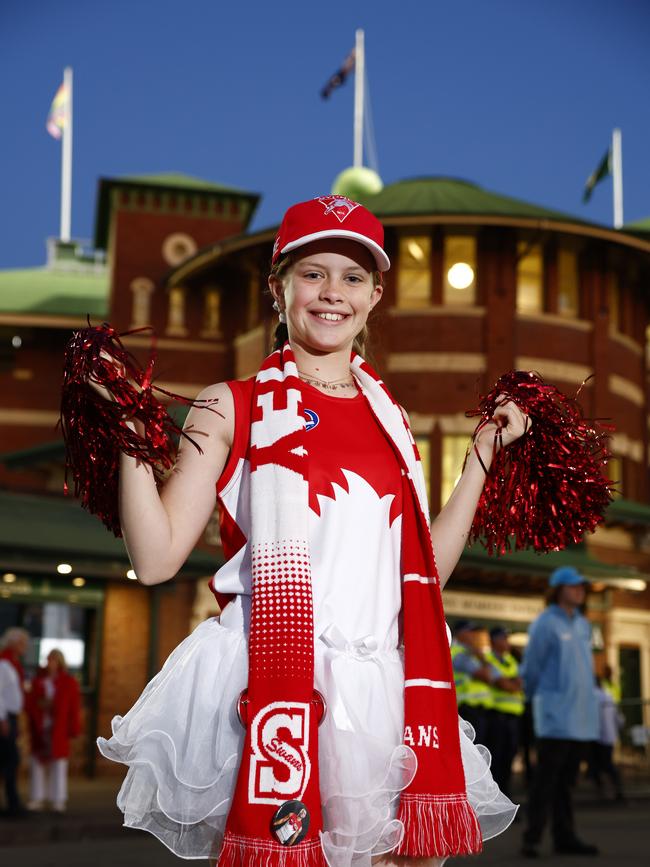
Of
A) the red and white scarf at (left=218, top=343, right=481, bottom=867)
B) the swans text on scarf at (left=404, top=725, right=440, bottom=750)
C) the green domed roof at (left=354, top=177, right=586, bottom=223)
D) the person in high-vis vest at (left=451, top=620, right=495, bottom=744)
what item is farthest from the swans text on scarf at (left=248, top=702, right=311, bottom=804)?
the green domed roof at (left=354, top=177, right=586, bottom=223)

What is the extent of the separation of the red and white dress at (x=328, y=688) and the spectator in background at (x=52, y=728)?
37.3ft

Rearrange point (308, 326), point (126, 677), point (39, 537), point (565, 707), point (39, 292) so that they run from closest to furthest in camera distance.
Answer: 1. point (308, 326)
2. point (565, 707)
3. point (39, 537)
4. point (126, 677)
5. point (39, 292)

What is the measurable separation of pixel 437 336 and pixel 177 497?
78.8 feet

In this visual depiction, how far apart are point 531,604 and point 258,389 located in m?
24.3

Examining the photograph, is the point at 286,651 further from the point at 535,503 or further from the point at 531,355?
the point at 531,355

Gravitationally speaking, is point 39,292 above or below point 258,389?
above

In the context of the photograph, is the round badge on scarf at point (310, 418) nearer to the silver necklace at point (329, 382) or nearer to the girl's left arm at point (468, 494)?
the silver necklace at point (329, 382)

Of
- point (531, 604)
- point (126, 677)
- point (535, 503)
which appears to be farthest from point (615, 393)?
point (535, 503)

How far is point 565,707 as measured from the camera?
31.4 feet

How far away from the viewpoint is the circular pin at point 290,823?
249 centimetres

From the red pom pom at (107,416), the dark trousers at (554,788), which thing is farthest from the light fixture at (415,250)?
the red pom pom at (107,416)

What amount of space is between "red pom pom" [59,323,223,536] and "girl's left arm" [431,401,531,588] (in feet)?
2.46

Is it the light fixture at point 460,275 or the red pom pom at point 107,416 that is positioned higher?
the light fixture at point 460,275

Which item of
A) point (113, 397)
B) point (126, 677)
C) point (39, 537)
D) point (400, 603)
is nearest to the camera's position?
point (113, 397)
